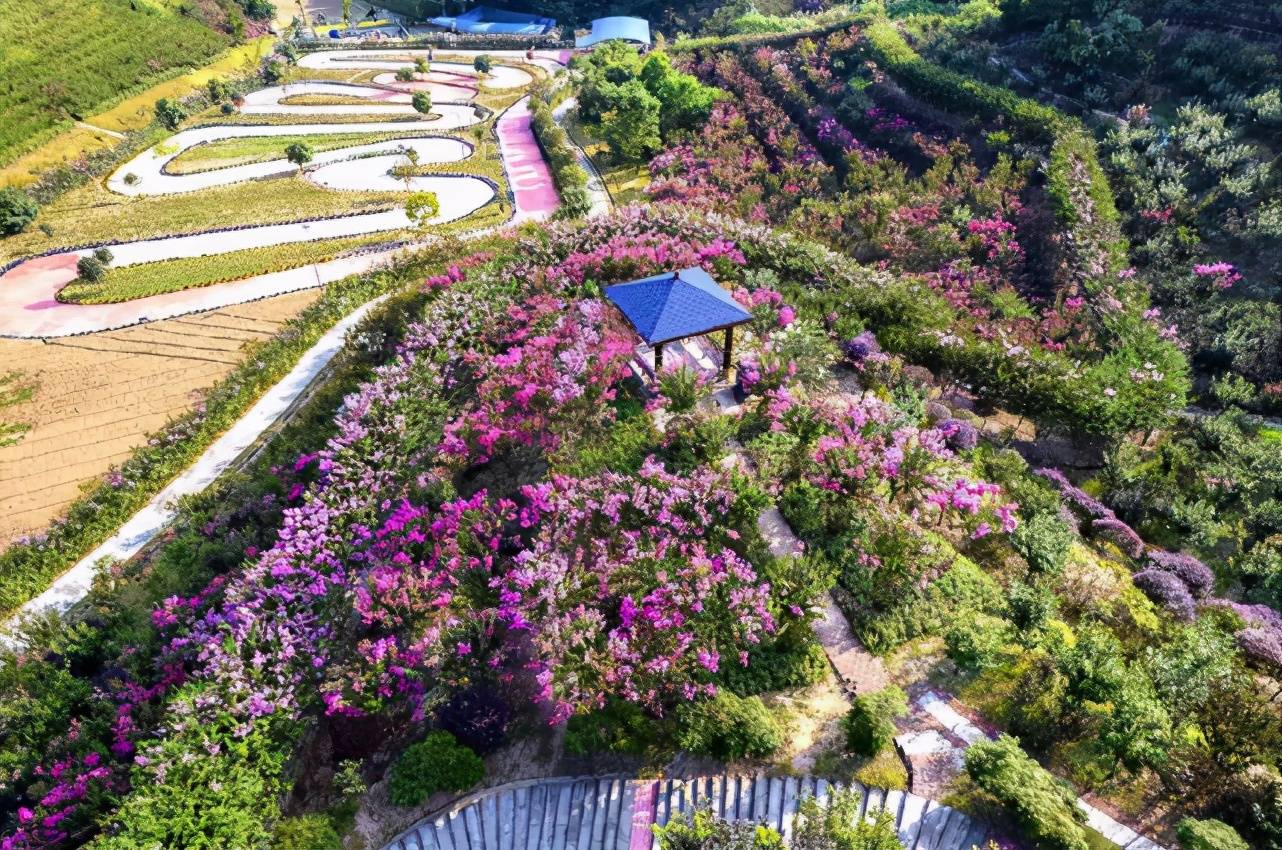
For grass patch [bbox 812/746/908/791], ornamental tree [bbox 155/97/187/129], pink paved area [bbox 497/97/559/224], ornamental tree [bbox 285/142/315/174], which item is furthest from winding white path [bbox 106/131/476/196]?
grass patch [bbox 812/746/908/791]

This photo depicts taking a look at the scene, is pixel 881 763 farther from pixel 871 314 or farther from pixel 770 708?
pixel 871 314

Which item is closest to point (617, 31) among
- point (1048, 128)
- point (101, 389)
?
point (1048, 128)

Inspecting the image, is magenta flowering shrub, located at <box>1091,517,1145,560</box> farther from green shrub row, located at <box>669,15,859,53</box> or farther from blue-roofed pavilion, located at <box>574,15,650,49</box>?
blue-roofed pavilion, located at <box>574,15,650,49</box>

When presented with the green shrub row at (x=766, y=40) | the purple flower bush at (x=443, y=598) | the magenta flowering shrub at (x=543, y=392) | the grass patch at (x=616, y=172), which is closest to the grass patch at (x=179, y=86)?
the grass patch at (x=616, y=172)

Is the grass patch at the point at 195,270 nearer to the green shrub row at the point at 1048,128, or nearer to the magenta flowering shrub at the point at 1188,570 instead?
the green shrub row at the point at 1048,128

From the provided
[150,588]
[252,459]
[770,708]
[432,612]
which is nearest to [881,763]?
[770,708]
